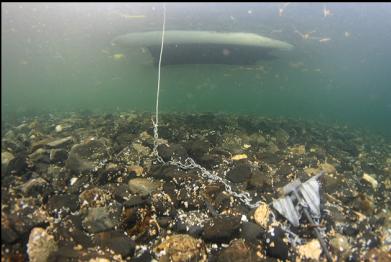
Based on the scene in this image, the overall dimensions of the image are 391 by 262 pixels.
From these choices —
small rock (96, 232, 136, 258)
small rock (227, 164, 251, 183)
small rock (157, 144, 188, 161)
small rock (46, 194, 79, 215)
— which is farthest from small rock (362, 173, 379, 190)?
small rock (46, 194, 79, 215)

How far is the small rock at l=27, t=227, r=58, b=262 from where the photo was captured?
334cm

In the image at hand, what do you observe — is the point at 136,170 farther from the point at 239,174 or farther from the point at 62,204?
the point at 239,174

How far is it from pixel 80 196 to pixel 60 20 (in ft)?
50.5

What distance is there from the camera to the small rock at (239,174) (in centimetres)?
535

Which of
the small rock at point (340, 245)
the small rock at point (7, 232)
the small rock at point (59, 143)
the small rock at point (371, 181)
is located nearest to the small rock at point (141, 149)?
the small rock at point (59, 143)

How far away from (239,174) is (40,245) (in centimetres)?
324

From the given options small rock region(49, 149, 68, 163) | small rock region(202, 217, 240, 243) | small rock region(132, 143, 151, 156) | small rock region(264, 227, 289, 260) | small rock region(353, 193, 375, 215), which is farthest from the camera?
small rock region(132, 143, 151, 156)

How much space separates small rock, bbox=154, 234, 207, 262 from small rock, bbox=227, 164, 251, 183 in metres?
1.68

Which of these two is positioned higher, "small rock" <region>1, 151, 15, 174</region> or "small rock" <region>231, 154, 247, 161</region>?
"small rock" <region>1, 151, 15, 174</region>

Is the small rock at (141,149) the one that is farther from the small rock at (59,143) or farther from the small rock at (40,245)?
the small rock at (40,245)

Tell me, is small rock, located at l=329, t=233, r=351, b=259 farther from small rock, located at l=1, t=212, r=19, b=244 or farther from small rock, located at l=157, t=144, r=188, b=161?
small rock, located at l=1, t=212, r=19, b=244

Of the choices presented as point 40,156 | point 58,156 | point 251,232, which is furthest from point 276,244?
point 40,156

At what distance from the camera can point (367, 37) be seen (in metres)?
21.3

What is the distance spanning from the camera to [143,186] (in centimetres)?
488
